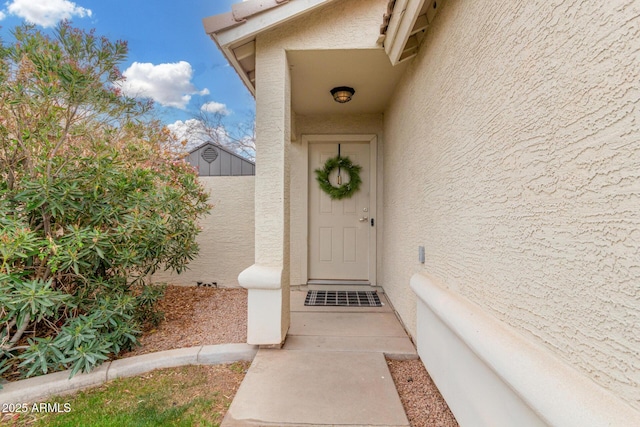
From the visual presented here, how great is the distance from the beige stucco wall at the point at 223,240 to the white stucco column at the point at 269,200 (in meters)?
2.28

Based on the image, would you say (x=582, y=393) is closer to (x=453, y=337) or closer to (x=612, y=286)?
(x=612, y=286)

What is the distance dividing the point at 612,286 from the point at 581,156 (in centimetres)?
44

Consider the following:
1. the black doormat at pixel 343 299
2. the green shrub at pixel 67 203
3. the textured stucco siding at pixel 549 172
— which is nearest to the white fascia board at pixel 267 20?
the green shrub at pixel 67 203

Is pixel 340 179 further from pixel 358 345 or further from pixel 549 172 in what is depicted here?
pixel 549 172

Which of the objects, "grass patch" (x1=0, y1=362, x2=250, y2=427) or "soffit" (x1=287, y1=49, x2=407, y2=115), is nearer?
"grass patch" (x1=0, y1=362, x2=250, y2=427)

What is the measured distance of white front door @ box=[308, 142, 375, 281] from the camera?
5305 mm

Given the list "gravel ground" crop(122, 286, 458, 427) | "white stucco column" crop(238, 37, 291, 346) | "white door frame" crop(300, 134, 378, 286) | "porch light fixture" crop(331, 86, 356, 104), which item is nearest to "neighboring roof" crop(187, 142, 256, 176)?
"white door frame" crop(300, 134, 378, 286)

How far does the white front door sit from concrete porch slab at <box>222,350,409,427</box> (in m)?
2.45

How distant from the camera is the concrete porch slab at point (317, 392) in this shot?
79.0 inches

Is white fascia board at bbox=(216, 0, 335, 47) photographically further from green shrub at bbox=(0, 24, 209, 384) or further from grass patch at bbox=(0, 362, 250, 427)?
grass patch at bbox=(0, 362, 250, 427)

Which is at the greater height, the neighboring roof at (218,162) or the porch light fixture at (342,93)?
the porch light fixture at (342,93)

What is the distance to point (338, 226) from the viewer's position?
210 inches

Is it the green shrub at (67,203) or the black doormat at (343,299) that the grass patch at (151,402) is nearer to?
the green shrub at (67,203)

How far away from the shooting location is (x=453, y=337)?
6.49 ft
